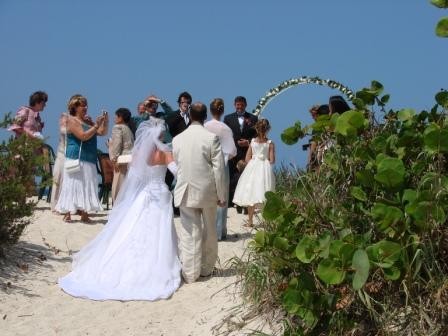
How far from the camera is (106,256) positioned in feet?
26.5

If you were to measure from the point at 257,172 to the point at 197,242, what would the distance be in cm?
377

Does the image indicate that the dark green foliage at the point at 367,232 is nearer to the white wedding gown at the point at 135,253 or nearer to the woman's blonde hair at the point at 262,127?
the white wedding gown at the point at 135,253

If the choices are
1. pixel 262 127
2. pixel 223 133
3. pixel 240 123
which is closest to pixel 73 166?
pixel 223 133

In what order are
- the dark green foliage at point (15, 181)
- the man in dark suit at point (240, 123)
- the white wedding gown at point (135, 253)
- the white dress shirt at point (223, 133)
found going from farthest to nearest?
the man in dark suit at point (240, 123)
the white dress shirt at point (223, 133)
the dark green foliage at point (15, 181)
the white wedding gown at point (135, 253)

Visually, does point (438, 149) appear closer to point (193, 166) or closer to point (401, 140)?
point (401, 140)

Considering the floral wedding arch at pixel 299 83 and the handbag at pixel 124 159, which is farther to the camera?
the floral wedding arch at pixel 299 83

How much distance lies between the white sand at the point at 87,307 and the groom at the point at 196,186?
1.13 feet

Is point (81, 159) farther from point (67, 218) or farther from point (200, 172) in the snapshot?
point (200, 172)

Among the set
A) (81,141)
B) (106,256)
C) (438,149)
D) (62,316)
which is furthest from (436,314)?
(81,141)

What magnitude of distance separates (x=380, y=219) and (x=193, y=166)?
3.36 meters

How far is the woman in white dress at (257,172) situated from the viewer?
37.6 ft

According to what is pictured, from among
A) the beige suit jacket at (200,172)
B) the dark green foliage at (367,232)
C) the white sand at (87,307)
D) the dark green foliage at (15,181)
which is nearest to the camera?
the dark green foliage at (367,232)

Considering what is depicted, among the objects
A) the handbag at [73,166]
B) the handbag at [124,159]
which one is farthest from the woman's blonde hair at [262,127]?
the handbag at [73,166]

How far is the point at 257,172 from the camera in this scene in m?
11.6
